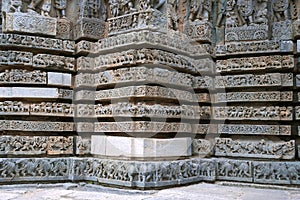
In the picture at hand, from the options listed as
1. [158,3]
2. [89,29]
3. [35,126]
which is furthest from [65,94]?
[158,3]

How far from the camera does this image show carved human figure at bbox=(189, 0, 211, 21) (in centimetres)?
798

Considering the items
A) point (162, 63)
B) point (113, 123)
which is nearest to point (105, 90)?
point (113, 123)

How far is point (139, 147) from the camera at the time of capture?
6.51 m

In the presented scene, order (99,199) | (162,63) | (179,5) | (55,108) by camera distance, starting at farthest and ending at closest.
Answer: (179,5)
(55,108)
(162,63)
(99,199)

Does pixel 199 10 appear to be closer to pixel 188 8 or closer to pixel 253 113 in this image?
pixel 188 8

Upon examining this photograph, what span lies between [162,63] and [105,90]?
4.19ft

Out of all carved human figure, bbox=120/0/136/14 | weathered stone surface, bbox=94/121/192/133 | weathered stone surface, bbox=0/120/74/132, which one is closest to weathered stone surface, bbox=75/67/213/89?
weathered stone surface, bbox=94/121/192/133

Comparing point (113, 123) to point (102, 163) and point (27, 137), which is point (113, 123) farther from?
point (27, 137)

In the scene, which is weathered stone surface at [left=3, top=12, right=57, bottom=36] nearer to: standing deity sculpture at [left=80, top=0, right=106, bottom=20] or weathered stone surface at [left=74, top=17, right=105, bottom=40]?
weathered stone surface at [left=74, top=17, right=105, bottom=40]

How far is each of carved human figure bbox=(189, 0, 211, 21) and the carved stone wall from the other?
23 mm

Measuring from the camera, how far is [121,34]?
7.23 m

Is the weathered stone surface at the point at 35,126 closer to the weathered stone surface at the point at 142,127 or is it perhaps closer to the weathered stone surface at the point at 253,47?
the weathered stone surface at the point at 142,127

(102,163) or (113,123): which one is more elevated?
(113,123)

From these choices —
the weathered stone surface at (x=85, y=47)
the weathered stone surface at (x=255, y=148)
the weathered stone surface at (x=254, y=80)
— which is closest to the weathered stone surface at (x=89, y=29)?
the weathered stone surface at (x=85, y=47)
